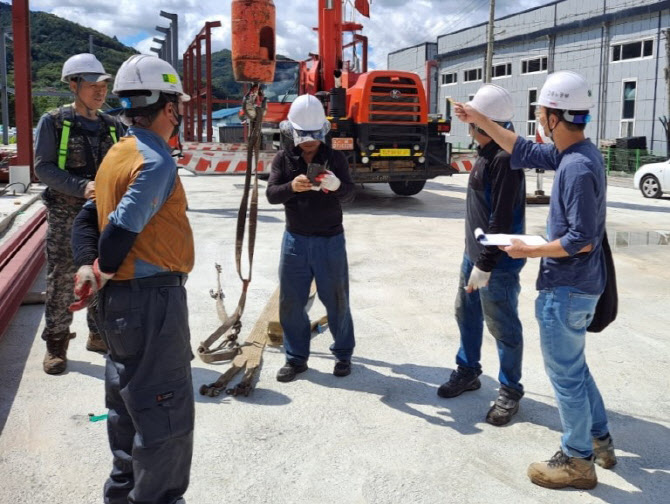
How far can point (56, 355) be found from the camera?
465 cm

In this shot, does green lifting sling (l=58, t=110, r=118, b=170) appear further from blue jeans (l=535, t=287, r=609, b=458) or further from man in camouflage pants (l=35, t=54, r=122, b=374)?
blue jeans (l=535, t=287, r=609, b=458)

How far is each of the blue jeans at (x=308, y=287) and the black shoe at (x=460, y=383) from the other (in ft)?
2.45

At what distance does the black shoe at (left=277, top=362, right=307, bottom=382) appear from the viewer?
4.54m

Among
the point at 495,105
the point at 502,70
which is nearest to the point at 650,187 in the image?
the point at 495,105

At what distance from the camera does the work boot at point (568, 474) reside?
3.16 metres

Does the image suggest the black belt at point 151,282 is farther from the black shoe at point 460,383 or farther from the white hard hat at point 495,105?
the black shoe at point 460,383

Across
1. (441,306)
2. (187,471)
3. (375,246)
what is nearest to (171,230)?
(187,471)

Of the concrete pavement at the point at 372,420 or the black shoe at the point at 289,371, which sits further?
the black shoe at the point at 289,371

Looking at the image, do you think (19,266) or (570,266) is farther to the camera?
(19,266)

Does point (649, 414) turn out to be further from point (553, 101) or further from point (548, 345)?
point (553, 101)

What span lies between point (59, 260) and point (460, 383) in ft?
9.34

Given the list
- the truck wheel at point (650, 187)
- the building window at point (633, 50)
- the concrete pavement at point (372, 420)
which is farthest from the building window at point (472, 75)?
the concrete pavement at point (372, 420)

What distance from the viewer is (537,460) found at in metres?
3.46

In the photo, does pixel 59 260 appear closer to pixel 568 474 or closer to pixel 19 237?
pixel 568 474
